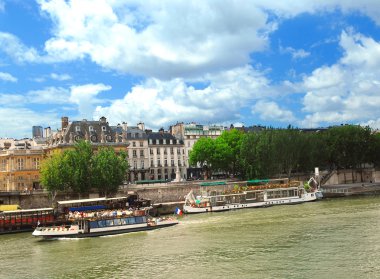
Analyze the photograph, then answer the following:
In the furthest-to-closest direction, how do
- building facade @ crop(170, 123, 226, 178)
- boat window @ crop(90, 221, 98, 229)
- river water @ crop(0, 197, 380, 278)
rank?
building facade @ crop(170, 123, 226, 178)
boat window @ crop(90, 221, 98, 229)
river water @ crop(0, 197, 380, 278)

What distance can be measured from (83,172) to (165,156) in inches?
1689

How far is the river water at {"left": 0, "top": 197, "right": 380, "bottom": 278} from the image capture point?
89.2 ft

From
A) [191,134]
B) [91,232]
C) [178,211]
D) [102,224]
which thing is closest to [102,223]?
[102,224]

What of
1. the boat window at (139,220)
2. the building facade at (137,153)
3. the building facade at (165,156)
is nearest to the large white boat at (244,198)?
the boat window at (139,220)

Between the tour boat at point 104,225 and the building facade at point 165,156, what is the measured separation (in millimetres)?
56249

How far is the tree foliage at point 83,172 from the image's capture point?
63375 mm

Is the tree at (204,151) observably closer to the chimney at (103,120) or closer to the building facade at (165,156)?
the building facade at (165,156)

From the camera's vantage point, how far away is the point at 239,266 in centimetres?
2808

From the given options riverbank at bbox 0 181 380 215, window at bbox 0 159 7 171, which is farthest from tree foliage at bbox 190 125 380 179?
window at bbox 0 159 7 171

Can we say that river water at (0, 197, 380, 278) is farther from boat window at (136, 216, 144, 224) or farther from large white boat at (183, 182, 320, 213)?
large white boat at (183, 182, 320, 213)

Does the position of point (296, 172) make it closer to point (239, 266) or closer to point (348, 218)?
point (348, 218)

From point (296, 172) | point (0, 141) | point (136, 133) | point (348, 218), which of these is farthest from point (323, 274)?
point (0, 141)

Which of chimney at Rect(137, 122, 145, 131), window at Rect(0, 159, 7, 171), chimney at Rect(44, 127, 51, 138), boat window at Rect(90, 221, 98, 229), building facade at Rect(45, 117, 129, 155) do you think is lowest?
boat window at Rect(90, 221, 98, 229)

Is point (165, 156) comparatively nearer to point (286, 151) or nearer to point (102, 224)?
point (286, 151)
